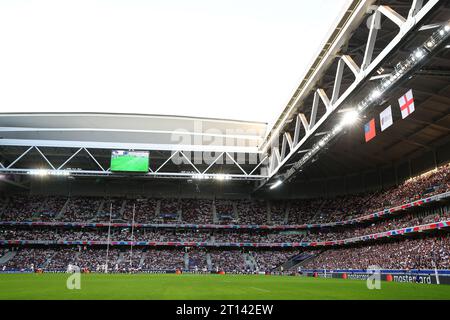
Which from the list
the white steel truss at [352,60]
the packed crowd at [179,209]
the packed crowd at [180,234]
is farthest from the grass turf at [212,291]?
the packed crowd at [179,209]

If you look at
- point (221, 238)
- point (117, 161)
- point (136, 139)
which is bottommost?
point (221, 238)

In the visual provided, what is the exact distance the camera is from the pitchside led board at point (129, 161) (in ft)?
166

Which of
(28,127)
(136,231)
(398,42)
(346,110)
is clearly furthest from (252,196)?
(398,42)

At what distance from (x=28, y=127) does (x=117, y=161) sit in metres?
15.3

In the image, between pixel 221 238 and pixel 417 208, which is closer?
pixel 417 208

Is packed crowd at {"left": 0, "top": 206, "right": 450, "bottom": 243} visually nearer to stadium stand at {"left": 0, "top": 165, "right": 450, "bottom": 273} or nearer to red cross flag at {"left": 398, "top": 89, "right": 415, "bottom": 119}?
stadium stand at {"left": 0, "top": 165, "right": 450, "bottom": 273}

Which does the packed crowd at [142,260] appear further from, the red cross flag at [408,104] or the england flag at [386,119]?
the red cross flag at [408,104]

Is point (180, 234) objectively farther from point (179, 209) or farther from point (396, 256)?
point (396, 256)

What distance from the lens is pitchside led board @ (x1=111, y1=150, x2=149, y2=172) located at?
50.7 m

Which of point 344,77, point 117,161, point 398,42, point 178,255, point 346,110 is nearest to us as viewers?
point 398,42

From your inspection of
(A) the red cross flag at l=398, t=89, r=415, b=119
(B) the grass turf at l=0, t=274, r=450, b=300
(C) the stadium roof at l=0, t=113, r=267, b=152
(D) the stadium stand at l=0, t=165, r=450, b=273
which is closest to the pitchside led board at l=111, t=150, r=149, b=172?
(C) the stadium roof at l=0, t=113, r=267, b=152

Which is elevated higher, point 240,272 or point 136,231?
point 136,231

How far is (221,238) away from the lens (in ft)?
200

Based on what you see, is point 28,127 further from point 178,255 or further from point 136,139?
point 178,255
